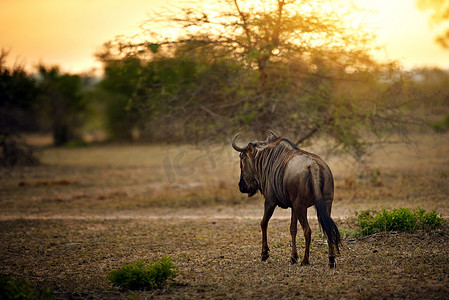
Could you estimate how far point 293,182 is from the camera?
6184 mm

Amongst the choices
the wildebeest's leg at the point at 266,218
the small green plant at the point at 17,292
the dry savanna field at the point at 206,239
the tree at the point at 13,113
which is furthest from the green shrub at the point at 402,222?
the tree at the point at 13,113

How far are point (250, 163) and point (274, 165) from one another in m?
0.59

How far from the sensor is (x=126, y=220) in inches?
435

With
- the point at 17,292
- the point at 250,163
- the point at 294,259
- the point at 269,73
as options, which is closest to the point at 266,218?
the point at 294,259

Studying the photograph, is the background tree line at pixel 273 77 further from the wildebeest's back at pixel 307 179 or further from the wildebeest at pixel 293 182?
the wildebeest's back at pixel 307 179

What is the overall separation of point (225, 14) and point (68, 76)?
101 feet

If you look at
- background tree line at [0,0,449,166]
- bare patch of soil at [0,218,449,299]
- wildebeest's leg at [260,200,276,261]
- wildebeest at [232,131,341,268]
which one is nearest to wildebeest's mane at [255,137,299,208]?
wildebeest at [232,131,341,268]

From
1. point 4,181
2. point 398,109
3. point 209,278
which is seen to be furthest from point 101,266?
point 4,181

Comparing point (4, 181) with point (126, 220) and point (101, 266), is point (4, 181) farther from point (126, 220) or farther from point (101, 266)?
point (101, 266)

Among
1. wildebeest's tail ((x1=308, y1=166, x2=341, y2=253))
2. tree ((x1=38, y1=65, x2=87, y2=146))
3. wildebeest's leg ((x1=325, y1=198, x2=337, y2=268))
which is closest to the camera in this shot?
wildebeest's tail ((x1=308, y1=166, x2=341, y2=253))

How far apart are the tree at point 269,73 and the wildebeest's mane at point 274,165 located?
5017mm

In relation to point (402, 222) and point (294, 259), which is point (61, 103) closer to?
point (402, 222)

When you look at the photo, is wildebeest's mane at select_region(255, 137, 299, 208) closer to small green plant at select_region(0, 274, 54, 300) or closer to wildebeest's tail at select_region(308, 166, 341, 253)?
wildebeest's tail at select_region(308, 166, 341, 253)

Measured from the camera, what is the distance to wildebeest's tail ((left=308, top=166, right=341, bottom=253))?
5.82 meters
